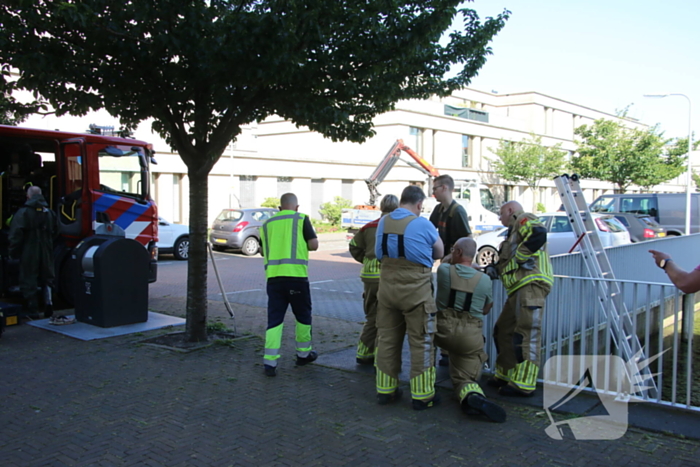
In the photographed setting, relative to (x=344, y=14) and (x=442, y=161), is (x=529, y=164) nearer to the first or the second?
(x=442, y=161)

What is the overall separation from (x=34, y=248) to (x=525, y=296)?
7229 millimetres

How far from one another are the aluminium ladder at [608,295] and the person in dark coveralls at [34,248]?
704 centimetres

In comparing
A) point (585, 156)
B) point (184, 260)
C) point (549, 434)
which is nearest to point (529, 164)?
point (585, 156)

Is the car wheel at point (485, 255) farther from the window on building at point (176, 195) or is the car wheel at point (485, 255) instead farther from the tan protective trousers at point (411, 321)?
the window on building at point (176, 195)

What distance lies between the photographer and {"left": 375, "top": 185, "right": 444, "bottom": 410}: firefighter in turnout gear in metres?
5.03

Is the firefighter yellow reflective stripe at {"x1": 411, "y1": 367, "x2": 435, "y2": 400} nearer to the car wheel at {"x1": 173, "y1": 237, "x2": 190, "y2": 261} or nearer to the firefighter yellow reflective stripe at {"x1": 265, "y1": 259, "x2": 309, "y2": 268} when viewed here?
the firefighter yellow reflective stripe at {"x1": 265, "y1": 259, "x2": 309, "y2": 268}

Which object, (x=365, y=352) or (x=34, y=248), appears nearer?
(x=365, y=352)

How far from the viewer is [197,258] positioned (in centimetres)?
729

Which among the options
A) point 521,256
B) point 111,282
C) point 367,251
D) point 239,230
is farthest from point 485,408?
point 239,230

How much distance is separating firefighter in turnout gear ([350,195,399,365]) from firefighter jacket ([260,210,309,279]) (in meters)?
0.56

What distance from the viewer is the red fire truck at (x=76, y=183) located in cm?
966

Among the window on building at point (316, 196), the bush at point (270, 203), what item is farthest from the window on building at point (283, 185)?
the bush at point (270, 203)

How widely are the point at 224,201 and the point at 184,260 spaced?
11912 mm

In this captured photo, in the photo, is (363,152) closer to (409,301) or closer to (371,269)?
(371,269)
